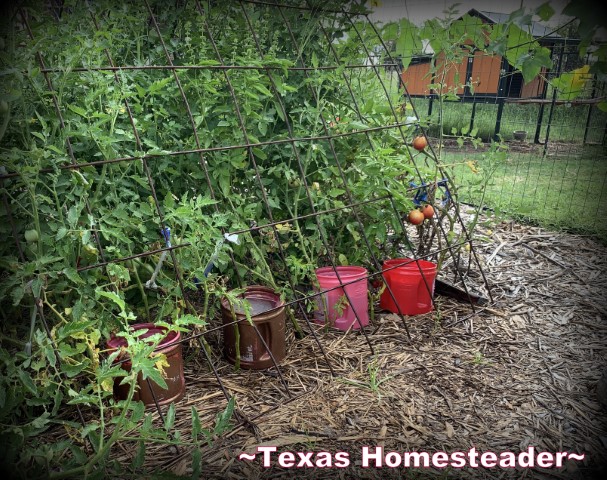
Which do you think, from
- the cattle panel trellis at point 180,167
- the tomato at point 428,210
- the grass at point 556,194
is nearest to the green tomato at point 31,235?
the cattle panel trellis at point 180,167

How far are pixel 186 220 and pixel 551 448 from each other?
1586 millimetres

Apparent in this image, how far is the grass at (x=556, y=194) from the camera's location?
3.91 m

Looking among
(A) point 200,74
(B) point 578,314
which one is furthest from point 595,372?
(A) point 200,74

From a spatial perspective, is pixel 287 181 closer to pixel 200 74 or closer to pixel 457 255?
pixel 200 74

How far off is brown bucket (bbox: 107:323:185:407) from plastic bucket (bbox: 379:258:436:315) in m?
Answer: 1.21

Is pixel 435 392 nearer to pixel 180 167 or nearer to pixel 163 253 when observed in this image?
pixel 163 253

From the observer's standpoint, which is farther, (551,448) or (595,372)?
(595,372)

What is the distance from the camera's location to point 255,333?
2121 millimetres

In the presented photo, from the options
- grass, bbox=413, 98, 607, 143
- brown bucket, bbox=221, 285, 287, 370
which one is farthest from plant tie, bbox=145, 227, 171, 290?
grass, bbox=413, 98, 607, 143

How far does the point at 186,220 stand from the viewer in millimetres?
1831

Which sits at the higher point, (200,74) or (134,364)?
(200,74)

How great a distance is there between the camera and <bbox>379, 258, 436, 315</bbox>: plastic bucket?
2.68 metres

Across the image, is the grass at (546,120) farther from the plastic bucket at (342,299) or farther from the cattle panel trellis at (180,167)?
the plastic bucket at (342,299)

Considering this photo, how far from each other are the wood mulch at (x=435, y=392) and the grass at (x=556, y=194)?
90 centimetres
